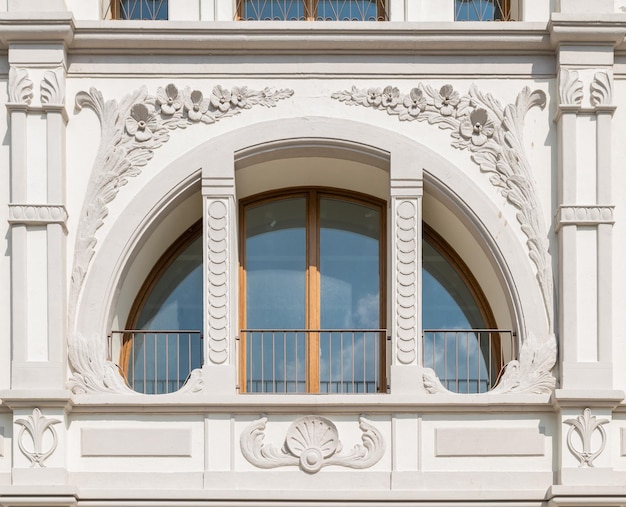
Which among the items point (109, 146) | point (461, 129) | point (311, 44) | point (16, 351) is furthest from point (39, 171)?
point (461, 129)

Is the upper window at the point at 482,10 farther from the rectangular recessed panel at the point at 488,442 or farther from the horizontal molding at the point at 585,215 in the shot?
the rectangular recessed panel at the point at 488,442

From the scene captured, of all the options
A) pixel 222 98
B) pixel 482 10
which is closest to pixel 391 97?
pixel 482 10

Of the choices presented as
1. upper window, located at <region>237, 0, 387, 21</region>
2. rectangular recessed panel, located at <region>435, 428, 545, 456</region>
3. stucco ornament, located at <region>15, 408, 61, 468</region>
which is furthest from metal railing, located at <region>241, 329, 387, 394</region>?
upper window, located at <region>237, 0, 387, 21</region>

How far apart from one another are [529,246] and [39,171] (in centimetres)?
519

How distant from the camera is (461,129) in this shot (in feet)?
59.4

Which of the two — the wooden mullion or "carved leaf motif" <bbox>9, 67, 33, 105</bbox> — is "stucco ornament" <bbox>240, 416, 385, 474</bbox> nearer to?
the wooden mullion

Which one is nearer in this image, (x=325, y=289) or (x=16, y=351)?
(x=16, y=351)

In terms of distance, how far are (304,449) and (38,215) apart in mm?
3656

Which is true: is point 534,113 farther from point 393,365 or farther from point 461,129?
point 393,365

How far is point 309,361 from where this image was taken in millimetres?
18359

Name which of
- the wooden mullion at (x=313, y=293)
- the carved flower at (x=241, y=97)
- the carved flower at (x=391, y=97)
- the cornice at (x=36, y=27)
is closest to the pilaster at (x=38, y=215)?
the cornice at (x=36, y=27)

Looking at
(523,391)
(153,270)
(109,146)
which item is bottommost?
(523,391)

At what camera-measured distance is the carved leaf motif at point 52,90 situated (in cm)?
1783

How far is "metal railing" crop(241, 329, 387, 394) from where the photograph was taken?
60.1 ft
